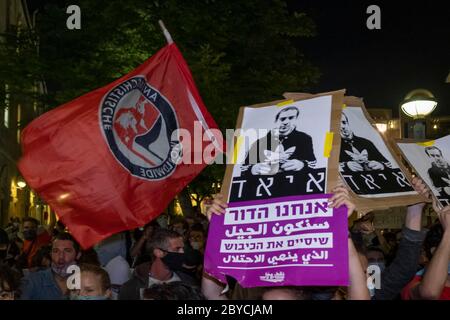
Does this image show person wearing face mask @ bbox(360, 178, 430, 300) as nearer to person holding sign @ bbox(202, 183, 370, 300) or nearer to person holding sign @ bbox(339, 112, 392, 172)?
person holding sign @ bbox(339, 112, 392, 172)

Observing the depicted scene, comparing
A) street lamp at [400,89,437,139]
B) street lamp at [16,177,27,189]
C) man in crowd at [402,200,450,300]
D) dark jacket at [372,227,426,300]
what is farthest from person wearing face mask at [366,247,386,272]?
street lamp at [16,177,27,189]

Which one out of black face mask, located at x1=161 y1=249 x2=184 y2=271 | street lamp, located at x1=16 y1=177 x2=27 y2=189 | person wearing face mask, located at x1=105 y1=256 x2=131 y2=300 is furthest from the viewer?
street lamp, located at x1=16 y1=177 x2=27 y2=189

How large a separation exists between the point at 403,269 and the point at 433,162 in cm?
108

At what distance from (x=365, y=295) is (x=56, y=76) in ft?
49.2

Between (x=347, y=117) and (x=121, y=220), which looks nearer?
(x=347, y=117)

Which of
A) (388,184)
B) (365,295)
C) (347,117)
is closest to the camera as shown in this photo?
(365,295)

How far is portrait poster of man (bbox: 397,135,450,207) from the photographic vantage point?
14.6 feet

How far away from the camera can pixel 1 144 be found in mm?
27828

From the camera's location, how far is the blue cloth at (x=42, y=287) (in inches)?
225

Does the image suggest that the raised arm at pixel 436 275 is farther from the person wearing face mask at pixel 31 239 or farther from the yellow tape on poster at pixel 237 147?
the person wearing face mask at pixel 31 239

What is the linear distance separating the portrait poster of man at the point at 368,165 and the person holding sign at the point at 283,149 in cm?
20

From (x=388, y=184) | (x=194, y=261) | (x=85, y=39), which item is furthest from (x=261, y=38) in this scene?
(x=388, y=184)

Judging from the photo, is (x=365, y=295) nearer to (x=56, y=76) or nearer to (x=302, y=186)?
(x=302, y=186)

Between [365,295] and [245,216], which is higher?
[245,216]
